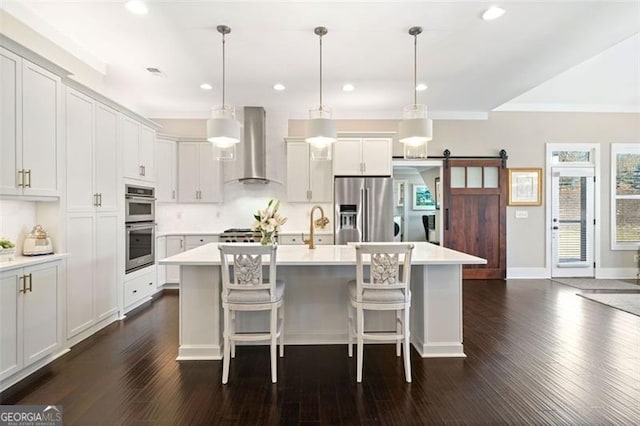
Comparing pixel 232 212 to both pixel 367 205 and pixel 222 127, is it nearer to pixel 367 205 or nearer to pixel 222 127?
pixel 367 205

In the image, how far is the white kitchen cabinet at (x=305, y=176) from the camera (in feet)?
18.1

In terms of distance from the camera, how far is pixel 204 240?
5.28 meters

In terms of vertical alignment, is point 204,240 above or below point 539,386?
above

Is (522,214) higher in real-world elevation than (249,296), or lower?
higher

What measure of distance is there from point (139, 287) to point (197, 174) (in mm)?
2073

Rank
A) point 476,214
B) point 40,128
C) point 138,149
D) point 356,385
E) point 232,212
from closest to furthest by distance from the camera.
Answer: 1. point 356,385
2. point 40,128
3. point 138,149
4. point 232,212
5. point 476,214

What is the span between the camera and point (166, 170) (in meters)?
5.41

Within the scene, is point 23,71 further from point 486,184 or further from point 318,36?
point 486,184

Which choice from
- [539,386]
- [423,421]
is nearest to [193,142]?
[423,421]

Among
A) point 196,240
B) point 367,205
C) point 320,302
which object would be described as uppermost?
point 367,205

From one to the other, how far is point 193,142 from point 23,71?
306cm

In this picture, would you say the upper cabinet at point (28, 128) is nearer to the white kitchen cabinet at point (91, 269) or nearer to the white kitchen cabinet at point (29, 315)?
the white kitchen cabinet at point (91, 269)

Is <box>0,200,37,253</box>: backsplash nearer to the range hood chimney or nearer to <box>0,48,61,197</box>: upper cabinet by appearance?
<box>0,48,61,197</box>: upper cabinet
